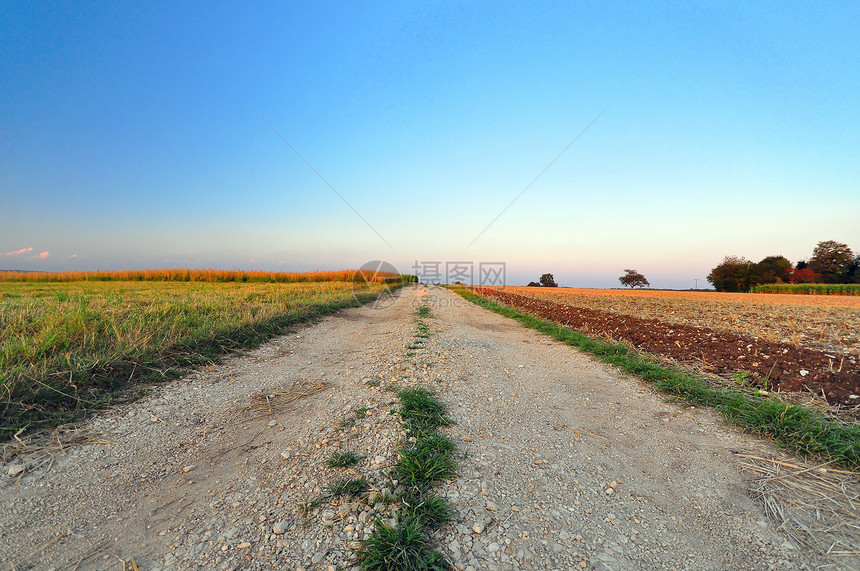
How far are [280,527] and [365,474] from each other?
2.50 ft

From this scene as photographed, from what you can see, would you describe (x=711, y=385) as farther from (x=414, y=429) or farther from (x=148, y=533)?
(x=148, y=533)

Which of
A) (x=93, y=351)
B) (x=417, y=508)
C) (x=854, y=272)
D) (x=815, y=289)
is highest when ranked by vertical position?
(x=854, y=272)

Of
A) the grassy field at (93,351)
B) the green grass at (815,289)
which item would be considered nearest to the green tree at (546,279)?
the green grass at (815,289)

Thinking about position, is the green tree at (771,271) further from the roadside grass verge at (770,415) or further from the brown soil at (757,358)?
the roadside grass verge at (770,415)

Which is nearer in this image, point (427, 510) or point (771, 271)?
point (427, 510)

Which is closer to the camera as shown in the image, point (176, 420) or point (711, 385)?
Answer: point (176, 420)

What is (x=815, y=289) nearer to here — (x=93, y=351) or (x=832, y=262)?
(x=832, y=262)

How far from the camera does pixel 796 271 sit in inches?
2306

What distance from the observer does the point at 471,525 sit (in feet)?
7.77

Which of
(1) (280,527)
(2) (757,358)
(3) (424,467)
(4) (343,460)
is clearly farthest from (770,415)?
(1) (280,527)

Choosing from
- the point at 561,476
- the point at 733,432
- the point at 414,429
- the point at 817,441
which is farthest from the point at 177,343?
A: the point at 817,441

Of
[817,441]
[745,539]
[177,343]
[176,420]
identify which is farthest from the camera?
[177,343]

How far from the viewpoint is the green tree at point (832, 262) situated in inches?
2147

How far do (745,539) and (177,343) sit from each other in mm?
7838
